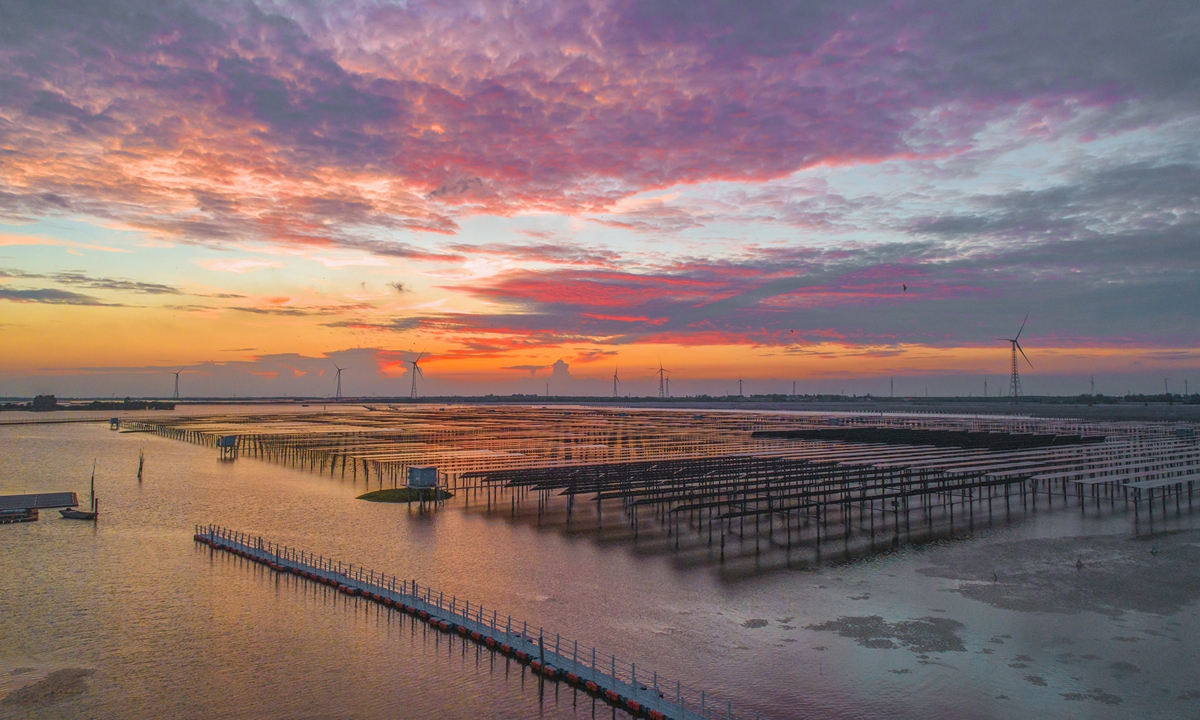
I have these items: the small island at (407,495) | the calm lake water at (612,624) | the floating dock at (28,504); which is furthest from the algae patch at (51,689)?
the floating dock at (28,504)

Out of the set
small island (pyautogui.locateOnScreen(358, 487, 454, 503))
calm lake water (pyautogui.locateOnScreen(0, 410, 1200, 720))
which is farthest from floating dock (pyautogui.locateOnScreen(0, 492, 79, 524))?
small island (pyautogui.locateOnScreen(358, 487, 454, 503))

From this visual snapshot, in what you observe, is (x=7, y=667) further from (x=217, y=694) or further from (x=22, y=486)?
(x=22, y=486)

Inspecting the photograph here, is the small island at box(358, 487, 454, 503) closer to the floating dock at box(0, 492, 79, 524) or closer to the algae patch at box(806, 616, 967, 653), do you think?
the floating dock at box(0, 492, 79, 524)

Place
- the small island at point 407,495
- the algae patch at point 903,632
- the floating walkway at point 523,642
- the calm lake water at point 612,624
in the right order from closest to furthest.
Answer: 1. the floating walkway at point 523,642
2. the calm lake water at point 612,624
3. the algae patch at point 903,632
4. the small island at point 407,495

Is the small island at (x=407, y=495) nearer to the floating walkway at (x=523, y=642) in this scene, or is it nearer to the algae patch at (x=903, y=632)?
the floating walkway at (x=523, y=642)

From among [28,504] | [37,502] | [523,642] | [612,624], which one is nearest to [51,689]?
[523,642]
